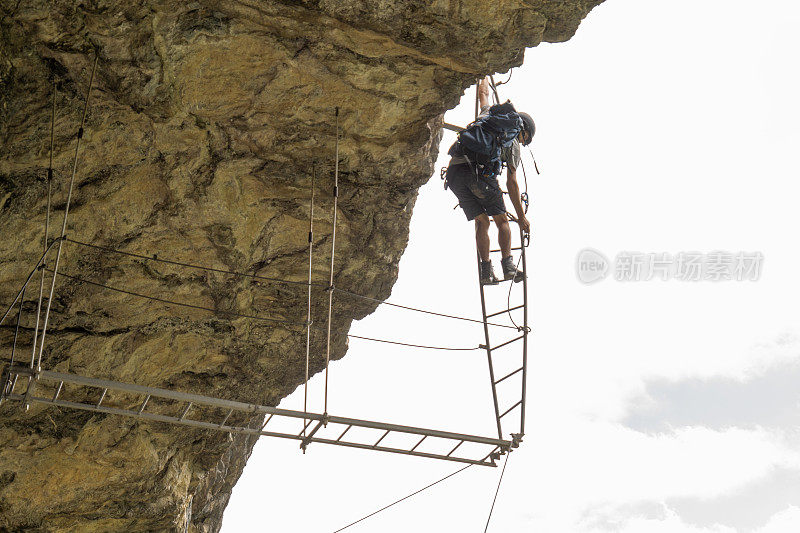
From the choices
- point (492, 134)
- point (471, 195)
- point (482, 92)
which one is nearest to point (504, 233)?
point (471, 195)

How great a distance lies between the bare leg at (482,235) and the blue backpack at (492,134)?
1.97ft

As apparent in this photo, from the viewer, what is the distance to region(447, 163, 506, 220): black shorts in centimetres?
846

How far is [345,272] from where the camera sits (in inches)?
352

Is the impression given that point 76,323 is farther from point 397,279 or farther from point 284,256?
point 397,279

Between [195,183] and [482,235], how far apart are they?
300cm

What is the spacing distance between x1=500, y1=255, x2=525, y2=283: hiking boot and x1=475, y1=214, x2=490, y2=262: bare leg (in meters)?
0.21

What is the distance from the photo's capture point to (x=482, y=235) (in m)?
8.70

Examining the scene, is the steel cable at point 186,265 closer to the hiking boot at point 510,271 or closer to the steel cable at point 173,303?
the steel cable at point 173,303

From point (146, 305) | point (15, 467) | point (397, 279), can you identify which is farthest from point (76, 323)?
point (397, 279)

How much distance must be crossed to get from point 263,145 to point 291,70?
92 centimetres

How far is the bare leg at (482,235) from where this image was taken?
8688mm

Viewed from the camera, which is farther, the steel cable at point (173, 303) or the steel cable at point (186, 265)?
the steel cable at point (173, 303)

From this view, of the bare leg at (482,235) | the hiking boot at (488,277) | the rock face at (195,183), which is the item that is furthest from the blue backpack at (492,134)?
the hiking boot at (488,277)

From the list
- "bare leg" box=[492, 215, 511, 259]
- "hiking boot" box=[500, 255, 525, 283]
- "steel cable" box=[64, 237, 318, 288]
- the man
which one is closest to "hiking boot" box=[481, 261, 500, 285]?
the man
